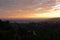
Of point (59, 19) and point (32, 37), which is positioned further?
point (59, 19)

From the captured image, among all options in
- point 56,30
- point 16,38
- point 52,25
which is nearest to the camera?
point 16,38

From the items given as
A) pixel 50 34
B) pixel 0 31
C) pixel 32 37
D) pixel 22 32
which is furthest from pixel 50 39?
A: pixel 0 31

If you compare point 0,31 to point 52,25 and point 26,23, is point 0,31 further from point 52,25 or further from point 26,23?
point 52,25

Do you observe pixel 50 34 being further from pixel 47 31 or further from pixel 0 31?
pixel 0 31

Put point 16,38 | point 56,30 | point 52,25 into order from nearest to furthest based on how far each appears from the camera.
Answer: point 16,38 < point 56,30 < point 52,25

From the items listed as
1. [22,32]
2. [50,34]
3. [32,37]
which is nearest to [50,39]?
[50,34]

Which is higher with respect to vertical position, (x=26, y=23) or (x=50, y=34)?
(x=26, y=23)
